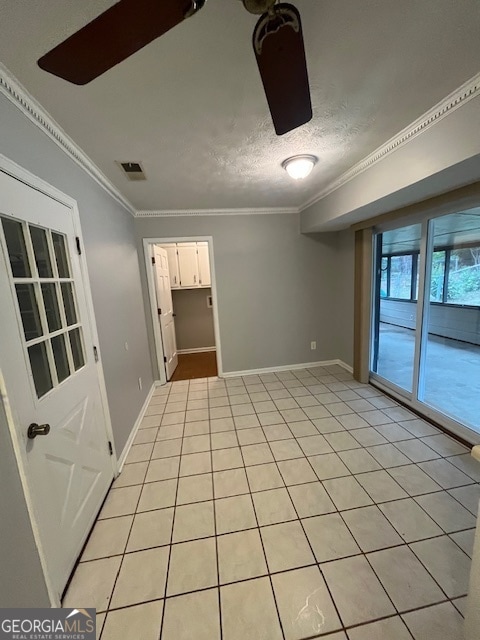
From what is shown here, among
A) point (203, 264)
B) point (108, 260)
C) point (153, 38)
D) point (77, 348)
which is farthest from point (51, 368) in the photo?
point (203, 264)

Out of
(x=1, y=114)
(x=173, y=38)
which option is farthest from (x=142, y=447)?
(x=173, y=38)

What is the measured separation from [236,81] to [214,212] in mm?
2246

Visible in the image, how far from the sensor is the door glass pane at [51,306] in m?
1.33

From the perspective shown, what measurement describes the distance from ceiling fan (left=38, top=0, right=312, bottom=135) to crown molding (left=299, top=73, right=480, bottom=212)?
1.09 m

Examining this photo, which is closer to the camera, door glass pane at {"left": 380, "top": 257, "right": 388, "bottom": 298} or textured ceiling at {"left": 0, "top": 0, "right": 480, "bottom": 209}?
textured ceiling at {"left": 0, "top": 0, "right": 480, "bottom": 209}

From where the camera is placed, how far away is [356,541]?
4.62 ft

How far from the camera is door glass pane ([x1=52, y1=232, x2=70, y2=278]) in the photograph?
145cm

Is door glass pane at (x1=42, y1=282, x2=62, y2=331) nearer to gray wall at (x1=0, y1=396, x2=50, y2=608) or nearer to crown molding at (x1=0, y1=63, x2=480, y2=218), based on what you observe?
gray wall at (x1=0, y1=396, x2=50, y2=608)

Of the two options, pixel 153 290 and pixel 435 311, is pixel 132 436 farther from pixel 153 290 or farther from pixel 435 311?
pixel 435 311

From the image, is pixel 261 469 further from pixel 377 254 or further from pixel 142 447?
pixel 377 254

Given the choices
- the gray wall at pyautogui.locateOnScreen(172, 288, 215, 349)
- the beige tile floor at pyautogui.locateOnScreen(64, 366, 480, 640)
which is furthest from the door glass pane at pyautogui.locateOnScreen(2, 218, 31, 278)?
the gray wall at pyautogui.locateOnScreen(172, 288, 215, 349)

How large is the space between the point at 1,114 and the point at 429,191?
8.62ft

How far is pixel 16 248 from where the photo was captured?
1135 mm

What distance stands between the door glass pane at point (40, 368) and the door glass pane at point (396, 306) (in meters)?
3.14
